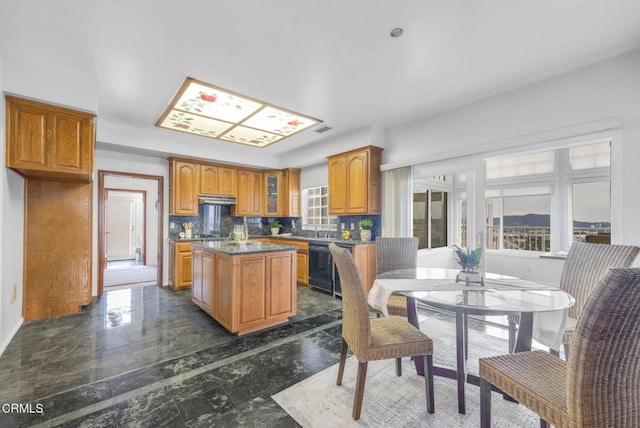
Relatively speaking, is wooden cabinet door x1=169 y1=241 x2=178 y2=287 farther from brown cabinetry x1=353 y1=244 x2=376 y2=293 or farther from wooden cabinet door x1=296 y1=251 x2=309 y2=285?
brown cabinetry x1=353 y1=244 x2=376 y2=293

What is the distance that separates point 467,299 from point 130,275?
6.74 m

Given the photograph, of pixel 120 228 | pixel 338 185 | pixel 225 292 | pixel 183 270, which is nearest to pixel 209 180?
pixel 183 270

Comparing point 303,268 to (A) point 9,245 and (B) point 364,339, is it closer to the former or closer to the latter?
(B) point 364,339

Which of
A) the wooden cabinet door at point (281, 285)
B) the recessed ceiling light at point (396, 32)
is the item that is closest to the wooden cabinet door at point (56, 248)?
the wooden cabinet door at point (281, 285)

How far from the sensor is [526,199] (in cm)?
527

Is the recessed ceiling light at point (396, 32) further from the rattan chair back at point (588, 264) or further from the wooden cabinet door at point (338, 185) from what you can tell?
the wooden cabinet door at point (338, 185)

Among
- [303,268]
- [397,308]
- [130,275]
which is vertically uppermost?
[397,308]

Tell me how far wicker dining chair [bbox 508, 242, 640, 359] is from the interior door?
1010 cm

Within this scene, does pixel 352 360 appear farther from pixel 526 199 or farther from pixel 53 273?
pixel 526 199

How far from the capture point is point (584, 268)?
214 cm

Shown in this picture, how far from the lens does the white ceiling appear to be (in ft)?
6.25

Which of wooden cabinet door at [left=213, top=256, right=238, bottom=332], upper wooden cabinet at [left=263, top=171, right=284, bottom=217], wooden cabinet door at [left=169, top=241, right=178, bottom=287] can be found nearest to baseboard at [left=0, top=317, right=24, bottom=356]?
wooden cabinet door at [left=213, top=256, right=238, bottom=332]

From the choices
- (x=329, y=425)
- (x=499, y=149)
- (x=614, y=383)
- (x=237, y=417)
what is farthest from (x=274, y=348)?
(x=499, y=149)

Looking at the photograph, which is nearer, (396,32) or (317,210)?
(396,32)
